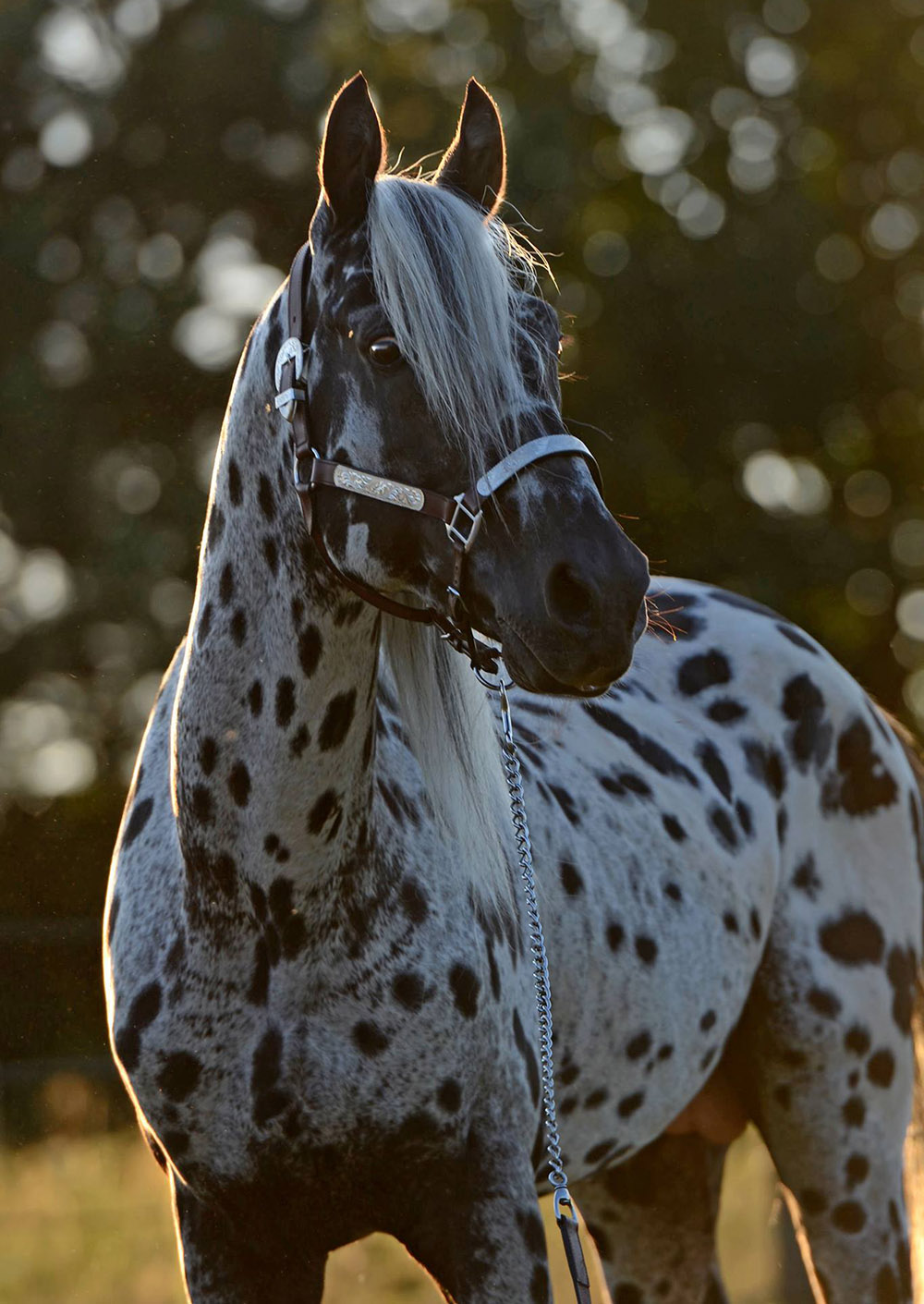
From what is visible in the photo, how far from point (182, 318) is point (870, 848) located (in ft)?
28.3

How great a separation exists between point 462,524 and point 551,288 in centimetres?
809

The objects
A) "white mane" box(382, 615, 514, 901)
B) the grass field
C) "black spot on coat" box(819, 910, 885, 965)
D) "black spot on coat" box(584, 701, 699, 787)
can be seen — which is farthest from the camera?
the grass field

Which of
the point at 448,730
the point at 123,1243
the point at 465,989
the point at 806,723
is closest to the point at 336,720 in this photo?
the point at 448,730

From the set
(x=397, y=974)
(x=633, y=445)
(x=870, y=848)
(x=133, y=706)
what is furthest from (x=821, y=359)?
(x=397, y=974)

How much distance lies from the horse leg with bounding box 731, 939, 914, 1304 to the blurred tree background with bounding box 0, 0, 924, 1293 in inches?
227

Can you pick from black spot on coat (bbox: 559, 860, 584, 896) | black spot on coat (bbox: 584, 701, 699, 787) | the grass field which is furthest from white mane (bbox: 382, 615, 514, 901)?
the grass field

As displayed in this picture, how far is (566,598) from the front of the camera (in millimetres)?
2264

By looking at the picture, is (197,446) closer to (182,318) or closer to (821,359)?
(182,318)

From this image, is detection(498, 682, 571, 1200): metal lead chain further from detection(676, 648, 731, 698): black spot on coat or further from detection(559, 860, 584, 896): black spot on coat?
detection(676, 648, 731, 698): black spot on coat

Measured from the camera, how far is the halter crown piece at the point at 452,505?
2363 millimetres

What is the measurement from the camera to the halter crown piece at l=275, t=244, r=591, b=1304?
2363 millimetres

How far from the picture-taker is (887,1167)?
421 cm

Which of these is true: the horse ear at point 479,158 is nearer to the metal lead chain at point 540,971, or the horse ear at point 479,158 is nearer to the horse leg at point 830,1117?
the metal lead chain at point 540,971

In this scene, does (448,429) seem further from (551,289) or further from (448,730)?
(551,289)
